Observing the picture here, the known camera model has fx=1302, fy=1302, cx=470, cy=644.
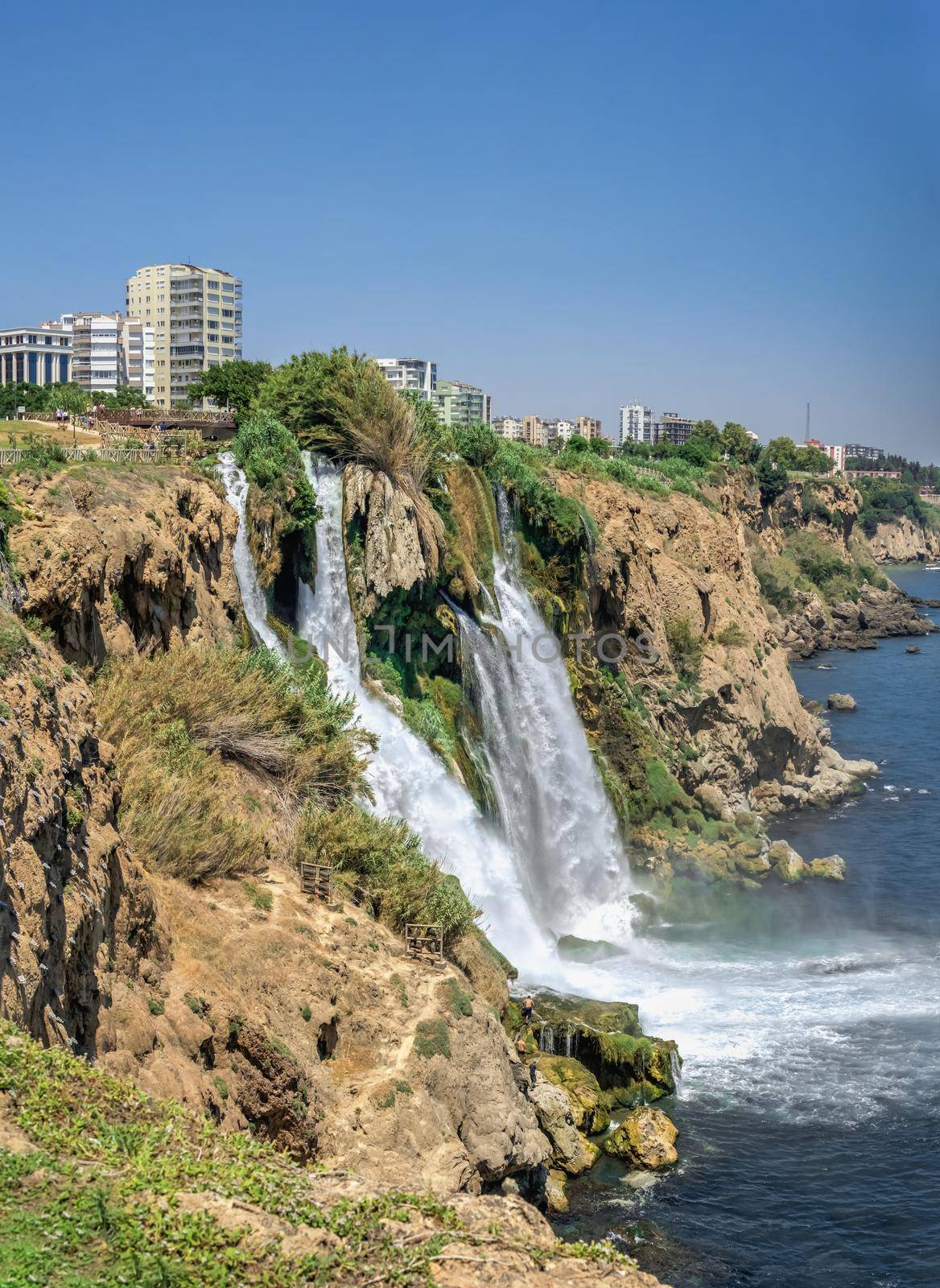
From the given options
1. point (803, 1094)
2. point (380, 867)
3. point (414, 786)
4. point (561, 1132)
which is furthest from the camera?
point (414, 786)

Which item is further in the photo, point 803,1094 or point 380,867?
point 803,1094

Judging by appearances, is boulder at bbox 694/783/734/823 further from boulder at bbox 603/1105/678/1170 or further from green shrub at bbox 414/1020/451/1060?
green shrub at bbox 414/1020/451/1060

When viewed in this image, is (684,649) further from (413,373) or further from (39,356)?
(413,373)

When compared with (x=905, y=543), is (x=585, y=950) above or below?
below

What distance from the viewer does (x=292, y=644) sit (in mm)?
29016

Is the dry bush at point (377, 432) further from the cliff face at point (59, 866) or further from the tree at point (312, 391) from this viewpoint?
the cliff face at point (59, 866)

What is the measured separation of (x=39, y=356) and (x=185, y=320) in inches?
802

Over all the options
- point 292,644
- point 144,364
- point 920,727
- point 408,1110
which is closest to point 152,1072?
point 408,1110

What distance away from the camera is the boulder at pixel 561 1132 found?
2197cm

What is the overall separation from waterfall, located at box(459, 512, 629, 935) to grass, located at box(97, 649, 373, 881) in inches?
352

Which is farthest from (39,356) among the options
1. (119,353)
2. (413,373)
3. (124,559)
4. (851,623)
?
(124,559)

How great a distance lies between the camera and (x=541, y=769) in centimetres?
3622

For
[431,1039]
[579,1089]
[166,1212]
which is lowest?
[579,1089]

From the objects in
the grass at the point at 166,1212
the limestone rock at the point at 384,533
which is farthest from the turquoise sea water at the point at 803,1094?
the limestone rock at the point at 384,533
